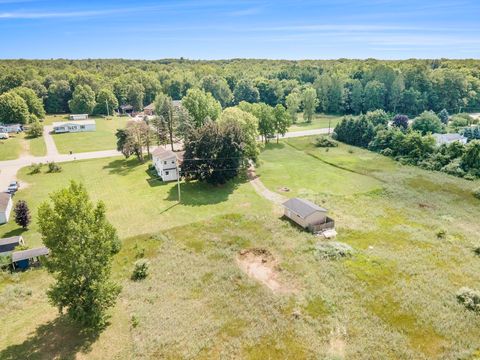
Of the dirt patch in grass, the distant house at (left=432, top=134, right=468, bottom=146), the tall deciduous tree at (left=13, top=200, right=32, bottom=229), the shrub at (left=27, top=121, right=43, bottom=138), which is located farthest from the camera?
the shrub at (left=27, top=121, right=43, bottom=138)

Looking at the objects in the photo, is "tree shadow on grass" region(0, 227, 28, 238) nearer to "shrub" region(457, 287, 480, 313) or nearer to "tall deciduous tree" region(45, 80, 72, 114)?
"shrub" region(457, 287, 480, 313)

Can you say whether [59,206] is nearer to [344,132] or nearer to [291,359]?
[291,359]

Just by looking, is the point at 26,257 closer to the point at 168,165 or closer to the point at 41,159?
the point at 168,165

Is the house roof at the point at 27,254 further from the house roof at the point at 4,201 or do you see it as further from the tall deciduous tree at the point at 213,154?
the tall deciduous tree at the point at 213,154

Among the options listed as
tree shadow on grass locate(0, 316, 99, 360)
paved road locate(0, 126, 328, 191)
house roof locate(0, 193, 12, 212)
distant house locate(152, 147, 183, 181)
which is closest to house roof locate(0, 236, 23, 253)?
house roof locate(0, 193, 12, 212)

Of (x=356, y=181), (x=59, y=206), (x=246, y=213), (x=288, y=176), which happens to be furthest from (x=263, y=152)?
(x=59, y=206)

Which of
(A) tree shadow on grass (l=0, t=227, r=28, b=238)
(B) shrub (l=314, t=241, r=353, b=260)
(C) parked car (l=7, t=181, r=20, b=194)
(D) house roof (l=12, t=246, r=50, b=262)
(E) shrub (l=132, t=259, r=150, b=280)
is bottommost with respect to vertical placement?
(B) shrub (l=314, t=241, r=353, b=260)
